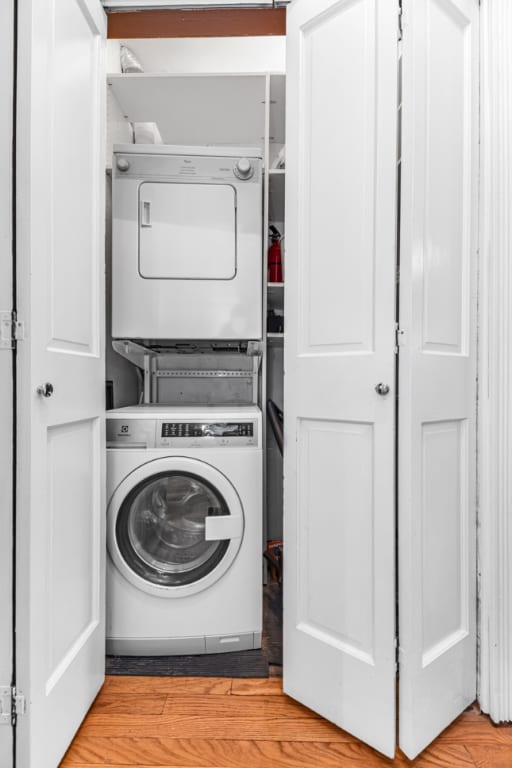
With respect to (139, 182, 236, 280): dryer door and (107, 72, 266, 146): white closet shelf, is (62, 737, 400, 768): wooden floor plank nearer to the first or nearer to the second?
(139, 182, 236, 280): dryer door

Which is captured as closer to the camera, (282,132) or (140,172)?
(140,172)

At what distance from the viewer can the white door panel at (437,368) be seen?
111 centimetres

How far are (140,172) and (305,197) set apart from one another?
84 centimetres

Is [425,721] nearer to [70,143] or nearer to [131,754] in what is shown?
[131,754]

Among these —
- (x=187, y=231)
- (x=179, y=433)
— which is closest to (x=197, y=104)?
(x=187, y=231)

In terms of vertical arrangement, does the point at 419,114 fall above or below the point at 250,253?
above

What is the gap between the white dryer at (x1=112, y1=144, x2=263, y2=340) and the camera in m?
1.76

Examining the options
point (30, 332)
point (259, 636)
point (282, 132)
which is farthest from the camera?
point (282, 132)

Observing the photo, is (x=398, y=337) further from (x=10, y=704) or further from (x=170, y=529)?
(x=10, y=704)

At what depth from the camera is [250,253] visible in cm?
181

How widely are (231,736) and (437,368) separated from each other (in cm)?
119

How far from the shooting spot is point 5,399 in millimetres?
992

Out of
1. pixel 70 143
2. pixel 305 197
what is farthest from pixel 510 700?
pixel 70 143

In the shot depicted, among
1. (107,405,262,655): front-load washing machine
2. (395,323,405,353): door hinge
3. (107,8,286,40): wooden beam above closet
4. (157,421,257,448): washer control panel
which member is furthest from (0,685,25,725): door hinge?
(107,8,286,40): wooden beam above closet
